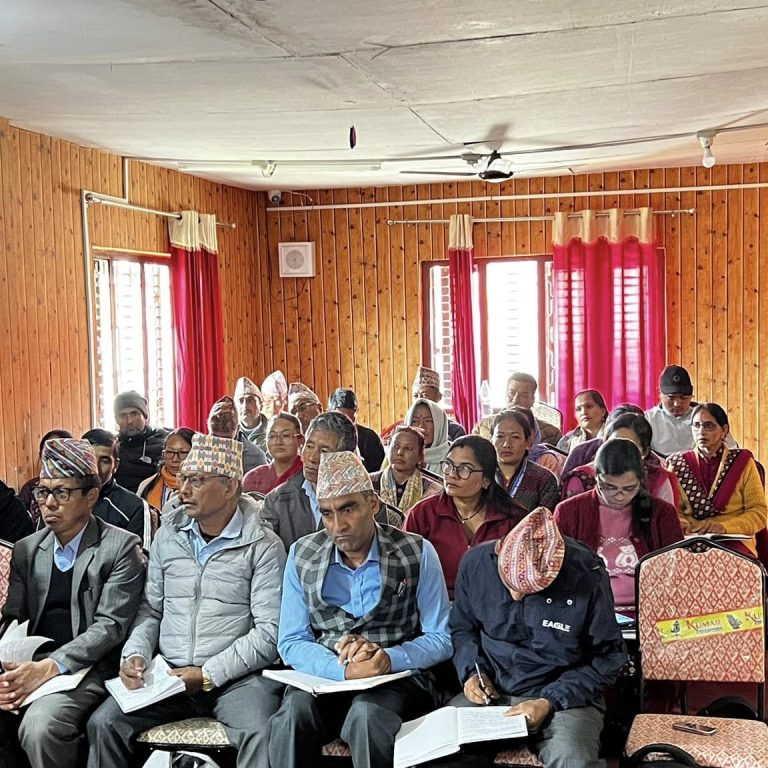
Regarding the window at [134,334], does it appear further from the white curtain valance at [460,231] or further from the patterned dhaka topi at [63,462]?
the patterned dhaka topi at [63,462]

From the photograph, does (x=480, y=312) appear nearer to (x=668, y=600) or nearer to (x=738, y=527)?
(x=738, y=527)

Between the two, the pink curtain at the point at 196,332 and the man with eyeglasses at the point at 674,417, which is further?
the pink curtain at the point at 196,332

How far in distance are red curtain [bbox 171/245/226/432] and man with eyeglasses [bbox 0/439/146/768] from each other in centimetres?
415

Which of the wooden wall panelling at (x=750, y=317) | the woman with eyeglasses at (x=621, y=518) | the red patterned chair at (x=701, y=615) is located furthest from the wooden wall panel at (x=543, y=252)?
the red patterned chair at (x=701, y=615)

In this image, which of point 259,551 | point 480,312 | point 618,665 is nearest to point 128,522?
point 259,551

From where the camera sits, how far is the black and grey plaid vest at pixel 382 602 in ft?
10.7

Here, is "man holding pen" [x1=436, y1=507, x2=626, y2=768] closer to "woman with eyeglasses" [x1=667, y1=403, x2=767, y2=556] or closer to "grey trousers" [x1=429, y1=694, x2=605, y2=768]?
"grey trousers" [x1=429, y1=694, x2=605, y2=768]

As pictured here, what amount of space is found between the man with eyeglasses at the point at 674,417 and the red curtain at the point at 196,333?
3446 mm

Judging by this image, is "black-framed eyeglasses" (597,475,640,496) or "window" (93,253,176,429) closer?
"black-framed eyeglasses" (597,475,640,496)

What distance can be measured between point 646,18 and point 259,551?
7.96ft

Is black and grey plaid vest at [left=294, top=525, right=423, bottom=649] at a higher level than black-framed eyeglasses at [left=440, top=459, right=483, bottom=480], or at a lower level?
A: lower

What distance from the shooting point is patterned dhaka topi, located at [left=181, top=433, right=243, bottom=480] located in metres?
3.49

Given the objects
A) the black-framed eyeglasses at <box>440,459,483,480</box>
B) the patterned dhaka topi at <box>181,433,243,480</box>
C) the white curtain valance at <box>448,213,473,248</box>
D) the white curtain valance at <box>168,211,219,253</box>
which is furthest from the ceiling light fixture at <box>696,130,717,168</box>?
the patterned dhaka topi at <box>181,433,243,480</box>

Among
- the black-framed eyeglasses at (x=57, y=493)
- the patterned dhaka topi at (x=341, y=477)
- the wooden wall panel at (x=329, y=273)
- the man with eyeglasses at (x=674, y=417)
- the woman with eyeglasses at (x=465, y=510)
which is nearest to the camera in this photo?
the patterned dhaka topi at (x=341, y=477)
